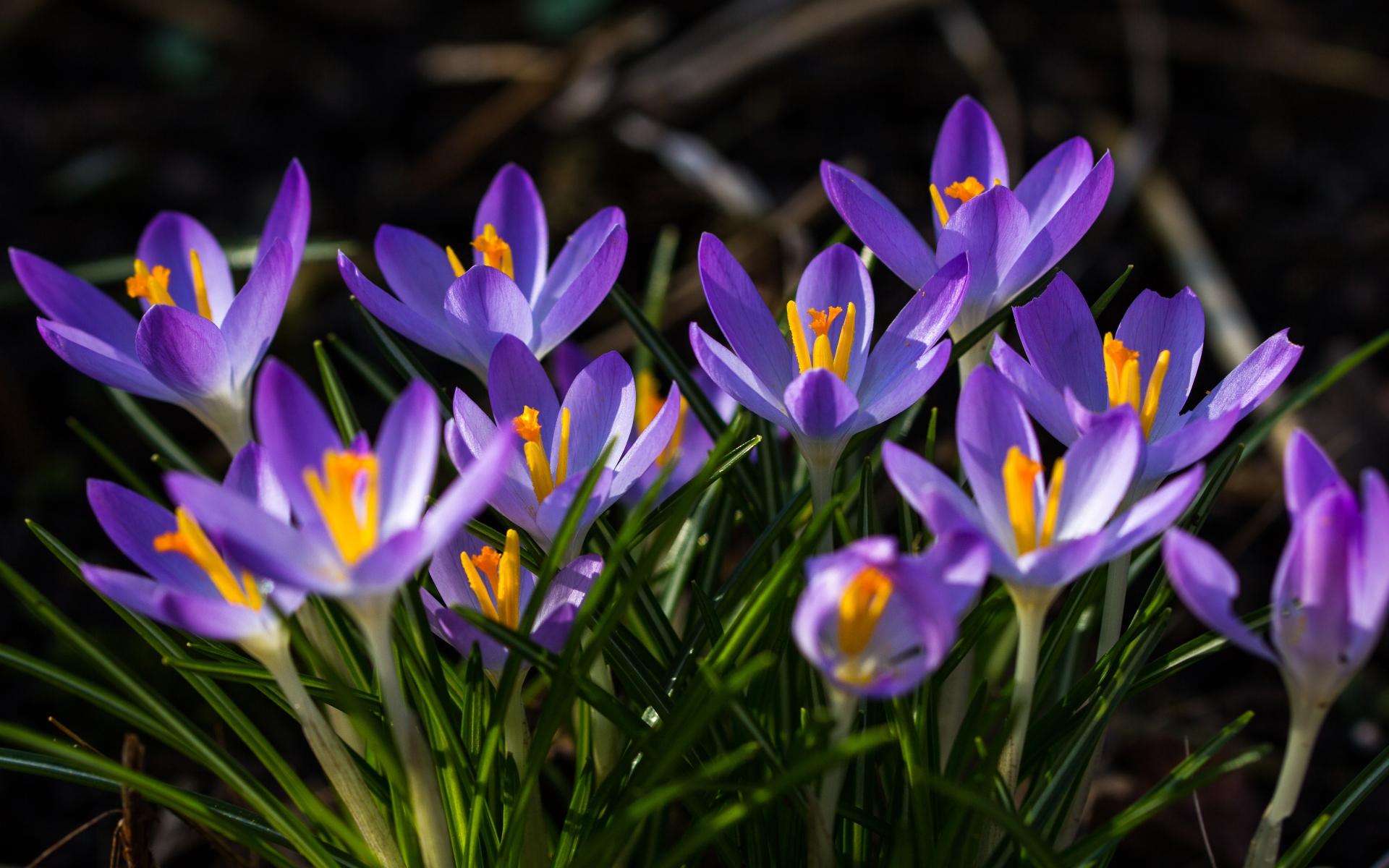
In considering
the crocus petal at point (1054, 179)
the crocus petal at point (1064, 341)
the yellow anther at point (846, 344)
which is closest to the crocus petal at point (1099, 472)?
the crocus petal at point (1064, 341)

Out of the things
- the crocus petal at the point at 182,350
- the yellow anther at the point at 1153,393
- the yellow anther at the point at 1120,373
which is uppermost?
the crocus petal at the point at 182,350

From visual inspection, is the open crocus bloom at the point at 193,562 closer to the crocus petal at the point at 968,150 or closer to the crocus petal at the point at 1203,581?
the crocus petal at the point at 1203,581

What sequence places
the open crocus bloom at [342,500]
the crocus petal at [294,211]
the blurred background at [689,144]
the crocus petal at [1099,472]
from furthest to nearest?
the blurred background at [689,144] < the crocus petal at [294,211] < the crocus petal at [1099,472] < the open crocus bloom at [342,500]

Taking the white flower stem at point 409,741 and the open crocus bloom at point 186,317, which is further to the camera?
the open crocus bloom at point 186,317

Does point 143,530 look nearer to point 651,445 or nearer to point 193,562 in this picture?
point 193,562

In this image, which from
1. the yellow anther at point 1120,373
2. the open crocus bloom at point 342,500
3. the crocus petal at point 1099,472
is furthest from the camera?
the yellow anther at point 1120,373

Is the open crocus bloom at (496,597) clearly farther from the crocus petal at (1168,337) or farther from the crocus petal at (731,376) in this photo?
the crocus petal at (1168,337)

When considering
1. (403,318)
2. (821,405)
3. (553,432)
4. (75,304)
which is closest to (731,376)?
(821,405)

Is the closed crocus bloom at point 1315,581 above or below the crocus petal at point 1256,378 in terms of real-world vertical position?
below
